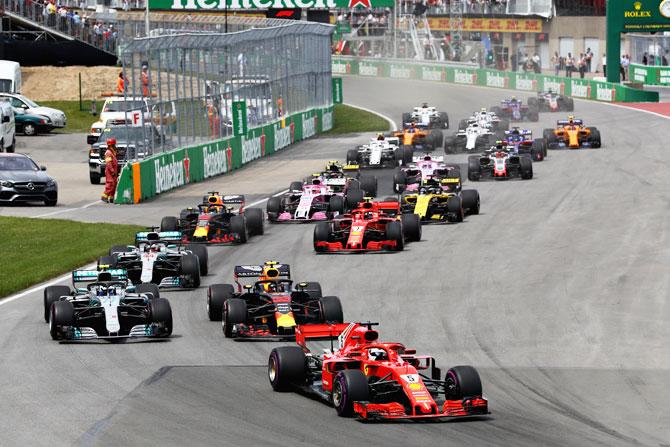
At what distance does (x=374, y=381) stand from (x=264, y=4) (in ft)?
199

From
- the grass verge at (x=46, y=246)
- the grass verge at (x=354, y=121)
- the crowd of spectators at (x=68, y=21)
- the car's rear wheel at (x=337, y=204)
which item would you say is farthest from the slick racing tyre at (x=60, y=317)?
the crowd of spectators at (x=68, y=21)

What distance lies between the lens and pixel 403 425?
16.3 meters

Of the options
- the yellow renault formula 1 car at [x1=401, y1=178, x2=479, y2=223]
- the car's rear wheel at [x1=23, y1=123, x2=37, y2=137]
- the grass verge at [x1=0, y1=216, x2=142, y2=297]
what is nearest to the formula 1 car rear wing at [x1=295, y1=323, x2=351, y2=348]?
the grass verge at [x1=0, y1=216, x2=142, y2=297]

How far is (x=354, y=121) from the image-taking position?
7194 cm

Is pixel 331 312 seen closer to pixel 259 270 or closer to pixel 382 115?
pixel 259 270

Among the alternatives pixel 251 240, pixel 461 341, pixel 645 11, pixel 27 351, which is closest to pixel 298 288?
pixel 461 341

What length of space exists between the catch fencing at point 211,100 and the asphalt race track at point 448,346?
450cm

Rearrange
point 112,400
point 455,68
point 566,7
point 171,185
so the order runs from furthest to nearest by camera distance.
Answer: point 566,7 → point 455,68 → point 171,185 → point 112,400

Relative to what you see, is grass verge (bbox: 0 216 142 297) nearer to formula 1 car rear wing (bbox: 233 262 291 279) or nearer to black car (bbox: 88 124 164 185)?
formula 1 car rear wing (bbox: 233 262 291 279)

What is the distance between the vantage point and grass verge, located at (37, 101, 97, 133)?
6838cm

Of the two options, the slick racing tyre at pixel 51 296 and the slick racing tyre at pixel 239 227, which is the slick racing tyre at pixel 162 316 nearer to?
the slick racing tyre at pixel 51 296

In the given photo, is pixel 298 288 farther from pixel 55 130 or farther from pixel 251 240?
pixel 55 130

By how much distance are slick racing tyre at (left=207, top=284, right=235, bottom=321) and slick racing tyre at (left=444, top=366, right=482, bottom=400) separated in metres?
6.85

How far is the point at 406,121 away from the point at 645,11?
21364mm
